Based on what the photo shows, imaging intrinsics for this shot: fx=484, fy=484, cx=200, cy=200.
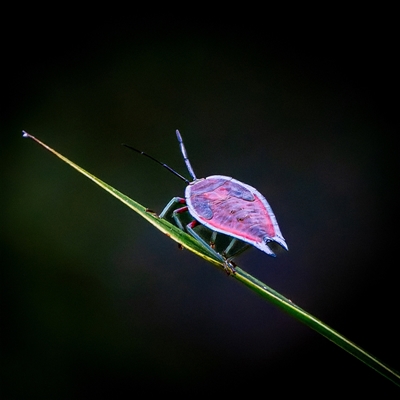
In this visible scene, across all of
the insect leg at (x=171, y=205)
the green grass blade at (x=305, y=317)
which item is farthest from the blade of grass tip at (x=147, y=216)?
the insect leg at (x=171, y=205)

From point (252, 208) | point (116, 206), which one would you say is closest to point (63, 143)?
point (116, 206)

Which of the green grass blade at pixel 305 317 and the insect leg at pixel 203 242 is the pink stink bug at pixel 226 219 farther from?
the green grass blade at pixel 305 317

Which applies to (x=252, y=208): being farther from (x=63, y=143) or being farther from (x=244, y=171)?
(x=63, y=143)

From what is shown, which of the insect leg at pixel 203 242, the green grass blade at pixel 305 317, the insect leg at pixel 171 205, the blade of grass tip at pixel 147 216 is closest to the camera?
the green grass blade at pixel 305 317

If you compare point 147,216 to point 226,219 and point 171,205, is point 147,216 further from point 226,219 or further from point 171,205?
point 171,205

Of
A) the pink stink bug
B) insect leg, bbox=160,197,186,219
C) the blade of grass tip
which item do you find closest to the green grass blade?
the blade of grass tip

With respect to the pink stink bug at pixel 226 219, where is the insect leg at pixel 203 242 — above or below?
below

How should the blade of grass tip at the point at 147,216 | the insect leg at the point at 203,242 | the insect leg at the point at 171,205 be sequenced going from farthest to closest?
1. the insect leg at the point at 171,205
2. the insect leg at the point at 203,242
3. the blade of grass tip at the point at 147,216

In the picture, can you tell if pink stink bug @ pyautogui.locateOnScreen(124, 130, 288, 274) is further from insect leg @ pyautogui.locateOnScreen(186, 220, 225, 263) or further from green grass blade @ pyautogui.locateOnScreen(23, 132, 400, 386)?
green grass blade @ pyautogui.locateOnScreen(23, 132, 400, 386)

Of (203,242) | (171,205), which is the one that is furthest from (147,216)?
(171,205)
